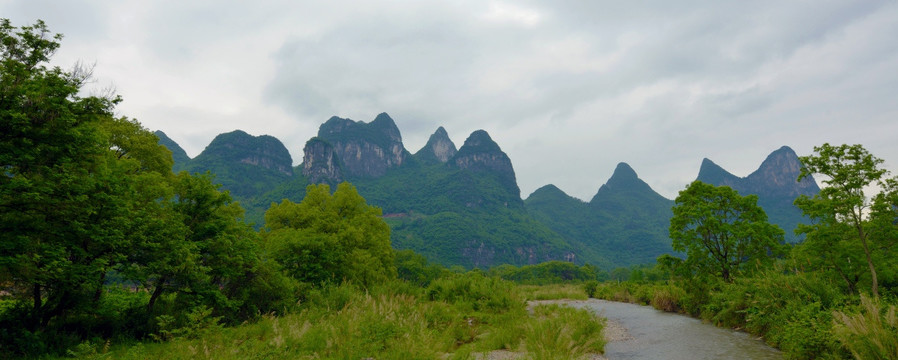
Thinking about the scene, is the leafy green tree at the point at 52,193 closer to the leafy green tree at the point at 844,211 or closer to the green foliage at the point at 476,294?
the green foliage at the point at 476,294

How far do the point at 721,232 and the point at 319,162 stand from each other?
603 ft

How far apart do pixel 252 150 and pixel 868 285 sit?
219034mm

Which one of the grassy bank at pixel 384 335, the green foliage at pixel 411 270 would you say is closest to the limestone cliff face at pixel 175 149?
the green foliage at pixel 411 270

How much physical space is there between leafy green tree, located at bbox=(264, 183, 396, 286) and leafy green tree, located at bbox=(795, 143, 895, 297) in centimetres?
2055

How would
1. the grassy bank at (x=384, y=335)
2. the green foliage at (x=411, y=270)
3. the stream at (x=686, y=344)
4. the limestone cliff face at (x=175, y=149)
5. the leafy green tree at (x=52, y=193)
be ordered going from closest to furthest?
the grassy bank at (x=384, y=335) < the leafy green tree at (x=52, y=193) < the stream at (x=686, y=344) < the green foliage at (x=411, y=270) < the limestone cliff face at (x=175, y=149)

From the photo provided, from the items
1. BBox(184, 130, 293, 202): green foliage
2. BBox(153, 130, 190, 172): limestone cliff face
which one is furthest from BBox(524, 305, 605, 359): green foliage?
BBox(153, 130, 190, 172): limestone cliff face

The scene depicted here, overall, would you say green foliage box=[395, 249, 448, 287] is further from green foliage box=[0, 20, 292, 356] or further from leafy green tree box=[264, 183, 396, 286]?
green foliage box=[0, 20, 292, 356]

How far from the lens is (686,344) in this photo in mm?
14148

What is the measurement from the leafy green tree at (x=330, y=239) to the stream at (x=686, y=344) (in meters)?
14.2

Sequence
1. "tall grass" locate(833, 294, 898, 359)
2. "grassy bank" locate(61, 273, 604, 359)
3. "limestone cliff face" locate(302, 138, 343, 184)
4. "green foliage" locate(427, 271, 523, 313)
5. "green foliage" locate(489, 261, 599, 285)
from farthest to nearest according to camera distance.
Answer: "limestone cliff face" locate(302, 138, 343, 184) < "green foliage" locate(489, 261, 599, 285) < "green foliage" locate(427, 271, 523, 313) < "grassy bank" locate(61, 273, 604, 359) < "tall grass" locate(833, 294, 898, 359)

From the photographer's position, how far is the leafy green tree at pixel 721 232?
22.3m

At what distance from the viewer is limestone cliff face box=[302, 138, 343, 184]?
187 meters

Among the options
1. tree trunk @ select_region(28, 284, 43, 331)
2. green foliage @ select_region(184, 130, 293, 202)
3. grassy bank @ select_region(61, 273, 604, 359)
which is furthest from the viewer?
green foliage @ select_region(184, 130, 293, 202)

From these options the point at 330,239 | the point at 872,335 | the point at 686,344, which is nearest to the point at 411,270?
the point at 330,239
